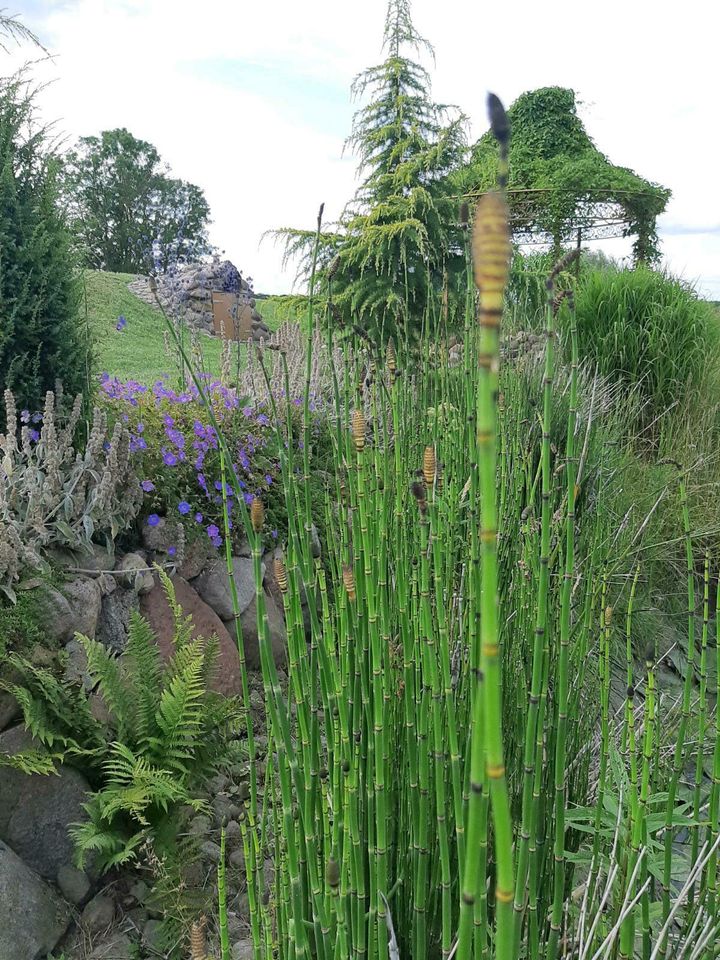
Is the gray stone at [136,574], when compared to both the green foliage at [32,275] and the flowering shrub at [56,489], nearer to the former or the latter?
the flowering shrub at [56,489]

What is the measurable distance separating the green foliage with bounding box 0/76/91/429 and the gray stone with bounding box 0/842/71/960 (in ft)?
4.82

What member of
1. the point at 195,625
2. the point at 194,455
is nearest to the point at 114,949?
the point at 195,625

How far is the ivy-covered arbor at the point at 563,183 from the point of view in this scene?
8781 millimetres

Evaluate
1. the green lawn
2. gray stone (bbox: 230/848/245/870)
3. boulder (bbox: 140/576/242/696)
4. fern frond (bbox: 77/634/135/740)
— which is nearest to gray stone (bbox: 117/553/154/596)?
boulder (bbox: 140/576/242/696)

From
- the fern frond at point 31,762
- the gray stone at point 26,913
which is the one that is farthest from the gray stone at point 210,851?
the fern frond at point 31,762

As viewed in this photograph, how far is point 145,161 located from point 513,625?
25992mm

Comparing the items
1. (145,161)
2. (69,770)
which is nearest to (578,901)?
(69,770)

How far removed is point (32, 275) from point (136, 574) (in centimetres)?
108

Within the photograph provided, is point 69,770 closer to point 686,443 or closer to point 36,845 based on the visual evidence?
point 36,845

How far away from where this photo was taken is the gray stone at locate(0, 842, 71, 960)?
1626 mm

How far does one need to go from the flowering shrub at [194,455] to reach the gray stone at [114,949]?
4.09ft

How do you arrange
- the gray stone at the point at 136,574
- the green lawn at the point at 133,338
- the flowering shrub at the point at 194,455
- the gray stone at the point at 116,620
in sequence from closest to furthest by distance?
the gray stone at the point at 116,620 < the gray stone at the point at 136,574 < the flowering shrub at the point at 194,455 < the green lawn at the point at 133,338

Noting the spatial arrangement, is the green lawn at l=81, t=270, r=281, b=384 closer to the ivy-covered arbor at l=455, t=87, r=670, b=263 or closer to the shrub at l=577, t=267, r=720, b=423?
the shrub at l=577, t=267, r=720, b=423

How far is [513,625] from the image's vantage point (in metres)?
1.51
